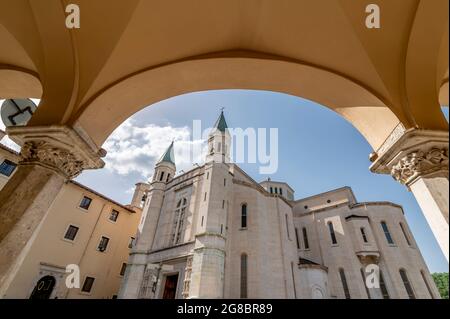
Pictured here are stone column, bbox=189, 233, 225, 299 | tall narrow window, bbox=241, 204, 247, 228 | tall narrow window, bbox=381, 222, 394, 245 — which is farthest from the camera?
tall narrow window, bbox=381, 222, 394, 245

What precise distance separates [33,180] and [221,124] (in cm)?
2117

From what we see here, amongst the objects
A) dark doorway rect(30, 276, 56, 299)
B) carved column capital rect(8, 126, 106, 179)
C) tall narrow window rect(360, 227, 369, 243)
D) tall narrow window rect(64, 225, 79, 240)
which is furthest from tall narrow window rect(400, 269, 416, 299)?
dark doorway rect(30, 276, 56, 299)

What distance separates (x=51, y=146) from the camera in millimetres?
3252

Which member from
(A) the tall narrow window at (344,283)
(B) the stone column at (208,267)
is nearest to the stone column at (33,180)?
(B) the stone column at (208,267)

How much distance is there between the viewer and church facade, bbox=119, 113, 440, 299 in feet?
51.6

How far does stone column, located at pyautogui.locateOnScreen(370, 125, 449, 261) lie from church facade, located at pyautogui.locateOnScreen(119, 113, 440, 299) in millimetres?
13615

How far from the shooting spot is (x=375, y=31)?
3660mm

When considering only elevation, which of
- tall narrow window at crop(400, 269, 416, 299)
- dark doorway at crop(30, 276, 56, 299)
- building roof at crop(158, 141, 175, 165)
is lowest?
dark doorway at crop(30, 276, 56, 299)

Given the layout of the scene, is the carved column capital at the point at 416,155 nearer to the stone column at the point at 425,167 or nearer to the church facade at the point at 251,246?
the stone column at the point at 425,167

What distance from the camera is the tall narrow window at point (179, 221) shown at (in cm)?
1831

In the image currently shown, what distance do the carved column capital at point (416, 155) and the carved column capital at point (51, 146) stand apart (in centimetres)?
465

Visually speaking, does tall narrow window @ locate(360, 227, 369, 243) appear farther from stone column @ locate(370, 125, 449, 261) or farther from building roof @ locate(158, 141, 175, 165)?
stone column @ locate(370, 125, 449, 261)

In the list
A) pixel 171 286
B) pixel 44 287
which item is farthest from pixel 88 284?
pixel 171 286
